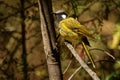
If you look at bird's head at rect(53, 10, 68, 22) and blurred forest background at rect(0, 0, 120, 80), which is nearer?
bird's head at rect(53, 10, 68, 22)

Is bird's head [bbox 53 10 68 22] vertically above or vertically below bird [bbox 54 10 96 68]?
above

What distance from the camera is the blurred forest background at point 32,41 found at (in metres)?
2.98

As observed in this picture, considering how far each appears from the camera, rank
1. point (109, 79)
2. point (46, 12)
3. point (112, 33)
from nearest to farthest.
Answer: point (46, 12)
point (109, 79)
point (112, 33)

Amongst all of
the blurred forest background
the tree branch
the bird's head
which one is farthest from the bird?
the blurred forest background

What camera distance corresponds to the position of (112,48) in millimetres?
3016

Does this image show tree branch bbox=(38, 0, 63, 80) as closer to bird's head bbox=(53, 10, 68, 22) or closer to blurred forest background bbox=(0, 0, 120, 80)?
bird's head bbox=(53, 10, 68, 22)

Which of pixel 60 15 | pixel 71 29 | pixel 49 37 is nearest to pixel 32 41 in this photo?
pixel 71 29

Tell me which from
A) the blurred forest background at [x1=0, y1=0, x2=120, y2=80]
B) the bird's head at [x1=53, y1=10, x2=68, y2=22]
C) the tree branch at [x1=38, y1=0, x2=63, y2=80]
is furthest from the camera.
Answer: the blurred forest background at [x1=0, y1=0, x2=120, y2=80]

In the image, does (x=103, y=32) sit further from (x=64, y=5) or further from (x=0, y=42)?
(x=0, y=42)

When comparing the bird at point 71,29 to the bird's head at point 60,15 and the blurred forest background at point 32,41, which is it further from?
the blurred forest background at point 32,41

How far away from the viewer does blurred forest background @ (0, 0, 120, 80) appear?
2977 millimetres

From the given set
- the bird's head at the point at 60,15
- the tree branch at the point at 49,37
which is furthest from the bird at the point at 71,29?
the tree branch at the point at 49,37

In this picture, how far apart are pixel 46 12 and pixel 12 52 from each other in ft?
6.43

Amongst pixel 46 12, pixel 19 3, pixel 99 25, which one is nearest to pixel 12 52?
pixel 19 3
